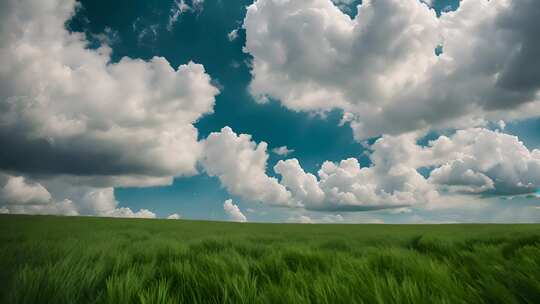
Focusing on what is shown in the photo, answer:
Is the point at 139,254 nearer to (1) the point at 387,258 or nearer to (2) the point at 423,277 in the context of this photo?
(1) the point at 387,258

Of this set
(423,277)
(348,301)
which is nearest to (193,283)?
(348,301)

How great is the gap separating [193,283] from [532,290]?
6.95 ft

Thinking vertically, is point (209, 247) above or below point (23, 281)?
below

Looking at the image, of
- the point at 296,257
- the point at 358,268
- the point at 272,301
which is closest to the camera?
the point at 272,301

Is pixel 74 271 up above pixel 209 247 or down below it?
above

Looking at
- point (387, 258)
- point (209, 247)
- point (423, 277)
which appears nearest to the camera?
point (423, 277)

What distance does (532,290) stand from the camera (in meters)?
1.53

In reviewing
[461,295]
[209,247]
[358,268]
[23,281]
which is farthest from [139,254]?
[461,295]

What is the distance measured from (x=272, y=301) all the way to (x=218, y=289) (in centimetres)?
63

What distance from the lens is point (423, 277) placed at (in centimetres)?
209

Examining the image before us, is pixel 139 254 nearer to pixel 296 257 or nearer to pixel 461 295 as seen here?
pixel 296 257

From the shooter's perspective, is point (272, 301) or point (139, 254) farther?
point (139, 254)

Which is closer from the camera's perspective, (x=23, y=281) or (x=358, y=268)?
(x=23, y=281)

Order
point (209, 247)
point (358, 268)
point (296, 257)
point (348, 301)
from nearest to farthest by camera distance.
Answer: point (348, 301)
point (358, 268)
point (296, 257)
point (209, 247)
